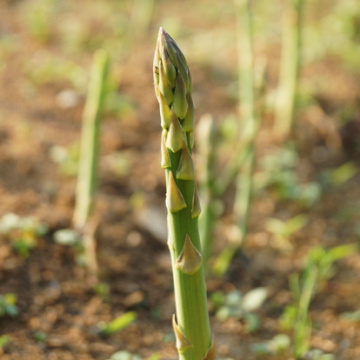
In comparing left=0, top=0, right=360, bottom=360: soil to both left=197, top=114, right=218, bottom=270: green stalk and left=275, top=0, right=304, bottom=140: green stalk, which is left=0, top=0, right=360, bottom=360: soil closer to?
left=275, top=0, right=304, bottom=140: green stalk

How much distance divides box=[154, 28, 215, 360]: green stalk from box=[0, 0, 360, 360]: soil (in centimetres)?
61

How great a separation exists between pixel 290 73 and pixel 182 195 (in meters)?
2.72

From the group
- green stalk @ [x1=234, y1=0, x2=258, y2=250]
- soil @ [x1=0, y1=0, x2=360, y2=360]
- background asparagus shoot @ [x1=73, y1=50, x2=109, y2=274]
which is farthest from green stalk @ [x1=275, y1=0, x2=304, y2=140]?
background asparagus shoot @ [x1=73, y1=50, x2=109, y2=274]

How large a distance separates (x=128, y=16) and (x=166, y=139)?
18.2 ft

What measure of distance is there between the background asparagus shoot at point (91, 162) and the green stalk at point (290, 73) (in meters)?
1.47

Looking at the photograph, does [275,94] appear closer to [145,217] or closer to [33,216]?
[145,217]

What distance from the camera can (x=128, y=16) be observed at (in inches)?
279

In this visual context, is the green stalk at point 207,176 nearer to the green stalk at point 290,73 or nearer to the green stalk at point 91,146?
the green stalk at point 91,146

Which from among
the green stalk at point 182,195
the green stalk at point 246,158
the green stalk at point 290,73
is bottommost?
the green stalk at point 182,195

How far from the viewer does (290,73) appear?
4363 mm

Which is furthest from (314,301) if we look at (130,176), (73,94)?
(73,94)

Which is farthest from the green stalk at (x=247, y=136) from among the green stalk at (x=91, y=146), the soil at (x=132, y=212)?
the green stalk at (x=91, y=146)

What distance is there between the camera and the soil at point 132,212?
2.78 meters

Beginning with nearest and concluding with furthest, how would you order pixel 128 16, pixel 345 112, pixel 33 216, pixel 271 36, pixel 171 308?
pixel 171 308 → pixel 33 216 → pixel 345 112 → pixel 271 36 → pixel 128 16
